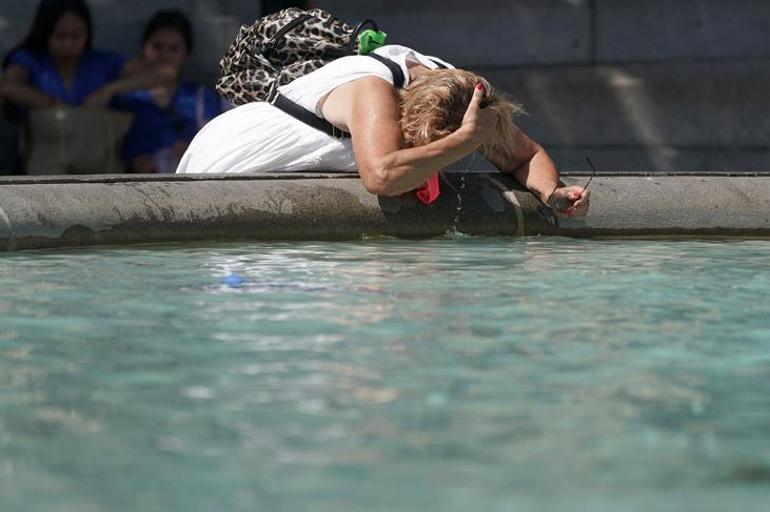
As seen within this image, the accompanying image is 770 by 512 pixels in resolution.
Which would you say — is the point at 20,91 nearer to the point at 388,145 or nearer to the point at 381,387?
the point at 388,145

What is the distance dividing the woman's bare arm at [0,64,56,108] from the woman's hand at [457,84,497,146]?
433 cm

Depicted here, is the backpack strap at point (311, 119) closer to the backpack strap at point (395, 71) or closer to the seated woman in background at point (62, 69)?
the backpack strap at point (395, 71)

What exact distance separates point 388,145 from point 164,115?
4.24m

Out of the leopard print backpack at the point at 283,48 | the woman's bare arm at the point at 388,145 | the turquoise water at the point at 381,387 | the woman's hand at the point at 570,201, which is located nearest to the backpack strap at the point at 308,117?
the leopard print backpack at the point at 283,48

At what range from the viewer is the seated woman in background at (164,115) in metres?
9.56

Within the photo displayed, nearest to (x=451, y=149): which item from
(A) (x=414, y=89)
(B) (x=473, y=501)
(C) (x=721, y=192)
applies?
(A) (x=414, y=89)

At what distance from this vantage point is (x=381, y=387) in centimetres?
309

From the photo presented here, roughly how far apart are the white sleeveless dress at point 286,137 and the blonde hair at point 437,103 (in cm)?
20

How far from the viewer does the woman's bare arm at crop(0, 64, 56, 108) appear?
945cm

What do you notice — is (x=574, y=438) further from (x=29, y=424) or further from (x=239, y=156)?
(x=239, y=156)

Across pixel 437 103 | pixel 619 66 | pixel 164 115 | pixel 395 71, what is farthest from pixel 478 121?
pixel 164 115

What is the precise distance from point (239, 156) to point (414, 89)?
901mm

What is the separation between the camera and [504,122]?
19.4ft

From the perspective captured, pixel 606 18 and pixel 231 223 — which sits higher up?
pixel 606 18
